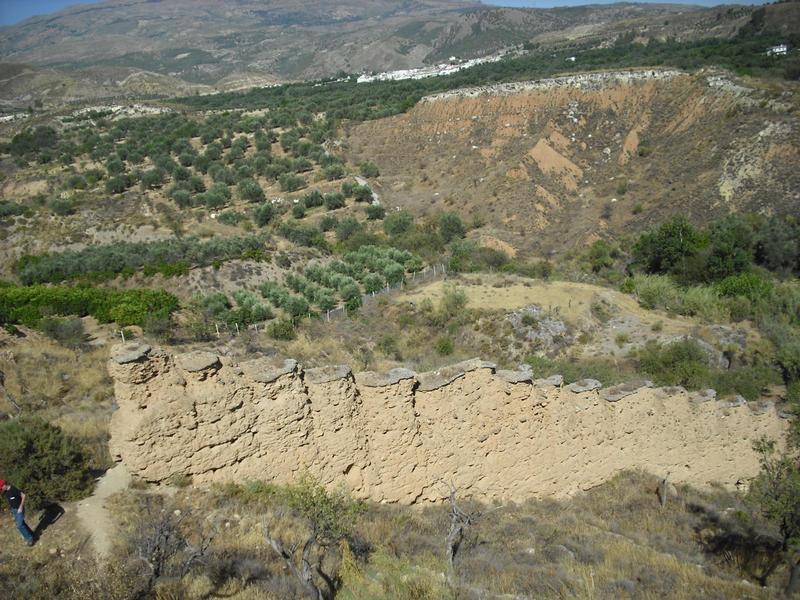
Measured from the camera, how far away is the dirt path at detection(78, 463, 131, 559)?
6.22 m

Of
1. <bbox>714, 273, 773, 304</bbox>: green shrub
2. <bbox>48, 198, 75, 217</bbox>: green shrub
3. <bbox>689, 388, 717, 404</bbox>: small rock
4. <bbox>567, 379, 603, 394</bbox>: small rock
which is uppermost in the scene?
<bbox>567, 379, 603, 394</bbox>: small rock

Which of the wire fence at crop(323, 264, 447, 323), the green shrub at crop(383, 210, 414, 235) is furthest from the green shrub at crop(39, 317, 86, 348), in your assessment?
the green shrub at crop(383, 210, 414, 235)

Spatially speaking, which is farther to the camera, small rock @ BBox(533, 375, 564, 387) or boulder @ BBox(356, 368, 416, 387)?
small rock @ BBox(533, 375, 564, 387)

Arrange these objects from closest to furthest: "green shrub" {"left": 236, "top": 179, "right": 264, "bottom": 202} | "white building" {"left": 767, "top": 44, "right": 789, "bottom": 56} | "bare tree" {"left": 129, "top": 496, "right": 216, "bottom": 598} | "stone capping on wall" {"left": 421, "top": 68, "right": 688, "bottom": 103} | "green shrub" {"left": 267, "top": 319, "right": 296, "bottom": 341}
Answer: "bare tree" {"left": 129, "top": 496, "right": 216, "bottom": 598}
"green shrub" {"left": 267, "top": 319, "right": 296, "bottom": 341}
"green shrub" {"left": 236, "top": 179, "right": 264, "bottom": 202}
"stone capping on wall" {"left": 421, "top": 68, "right": 688, "bottom": 103}
"white building" {"left": 767, "top": 44, "right": 789, "bottom": 56}

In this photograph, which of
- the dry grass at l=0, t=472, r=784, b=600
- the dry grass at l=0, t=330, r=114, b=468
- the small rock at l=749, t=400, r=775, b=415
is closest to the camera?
the dry grass at l=0, t=472, r=784, b=600

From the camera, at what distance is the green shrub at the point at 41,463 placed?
268 inches

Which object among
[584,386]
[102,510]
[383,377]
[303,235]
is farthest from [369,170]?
[102,510]

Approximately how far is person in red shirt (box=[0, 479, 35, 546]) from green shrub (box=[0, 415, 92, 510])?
1.63ft

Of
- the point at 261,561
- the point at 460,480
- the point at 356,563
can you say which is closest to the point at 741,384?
the point at 460,480

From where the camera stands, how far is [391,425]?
810 cm

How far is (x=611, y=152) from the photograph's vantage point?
44531 mm

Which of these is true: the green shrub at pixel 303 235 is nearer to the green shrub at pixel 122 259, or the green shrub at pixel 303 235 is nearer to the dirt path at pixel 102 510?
the green shrub at pixel 122 259

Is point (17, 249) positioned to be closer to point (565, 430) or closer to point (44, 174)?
point (44, 174)

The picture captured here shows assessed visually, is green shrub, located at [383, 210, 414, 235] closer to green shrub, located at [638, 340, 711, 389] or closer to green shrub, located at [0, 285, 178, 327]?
green shrub, located at [0, 285, 178, 327]
